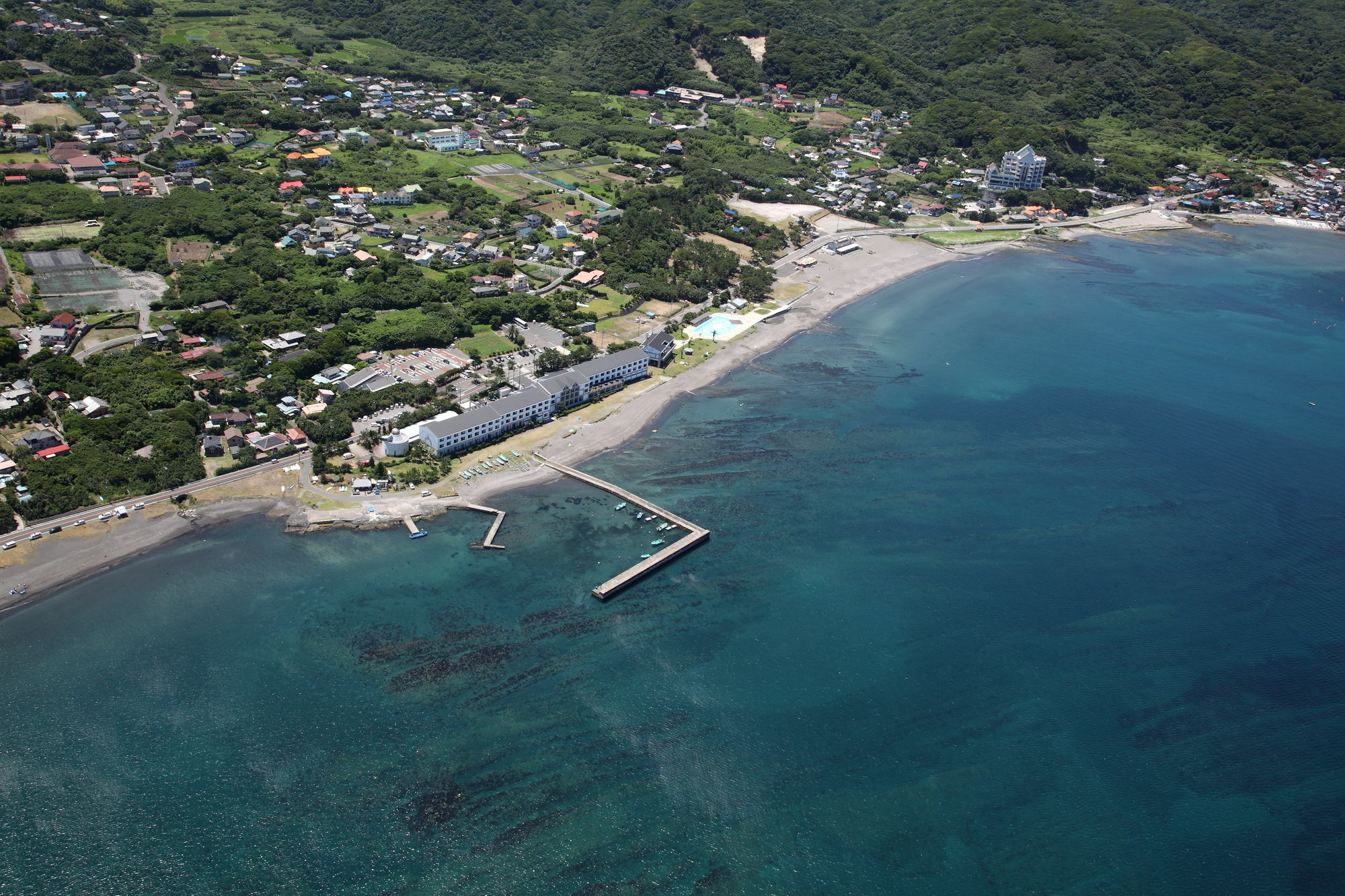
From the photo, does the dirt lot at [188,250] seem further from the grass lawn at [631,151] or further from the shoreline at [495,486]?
the grass lawn at [631,151]

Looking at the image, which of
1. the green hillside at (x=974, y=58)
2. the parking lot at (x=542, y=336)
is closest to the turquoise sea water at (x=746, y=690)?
the parking lot at (x=542, y=336)

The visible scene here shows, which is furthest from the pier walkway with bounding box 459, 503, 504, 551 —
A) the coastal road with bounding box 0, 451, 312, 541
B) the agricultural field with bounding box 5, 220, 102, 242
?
the agricultural field with bounding box 5, 220, 102, 242

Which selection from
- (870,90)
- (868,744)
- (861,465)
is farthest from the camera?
(870,90)

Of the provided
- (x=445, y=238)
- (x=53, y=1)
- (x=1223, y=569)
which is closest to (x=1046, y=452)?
(x=1223, y=569)

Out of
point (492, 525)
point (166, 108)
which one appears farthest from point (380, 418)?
point (166, 108)

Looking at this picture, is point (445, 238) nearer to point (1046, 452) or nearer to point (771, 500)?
point (771, 500)

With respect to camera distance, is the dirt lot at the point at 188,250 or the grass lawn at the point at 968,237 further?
the grass lawn at the point at 968,237

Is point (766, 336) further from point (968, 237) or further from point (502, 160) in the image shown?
point (502, 160)
